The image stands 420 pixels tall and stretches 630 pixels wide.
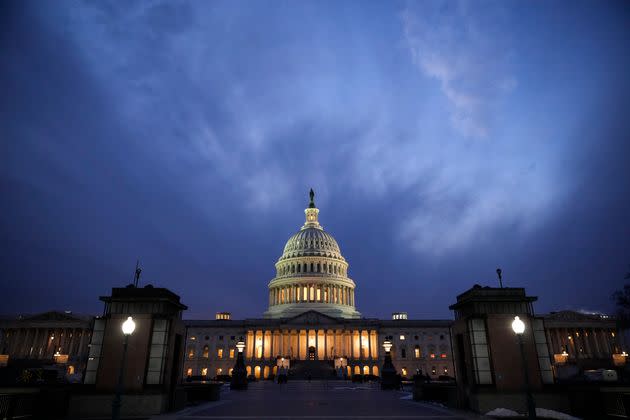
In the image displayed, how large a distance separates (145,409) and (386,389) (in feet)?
96.5

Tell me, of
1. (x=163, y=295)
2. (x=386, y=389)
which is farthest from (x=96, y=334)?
(x=386, y=389)

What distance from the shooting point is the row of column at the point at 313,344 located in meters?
100

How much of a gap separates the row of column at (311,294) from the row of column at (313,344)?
1736 cm

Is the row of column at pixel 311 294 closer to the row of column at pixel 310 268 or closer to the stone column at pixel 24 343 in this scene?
the row of column at pixel 310 268

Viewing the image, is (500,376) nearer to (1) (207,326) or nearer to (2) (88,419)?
(2) (88,419)

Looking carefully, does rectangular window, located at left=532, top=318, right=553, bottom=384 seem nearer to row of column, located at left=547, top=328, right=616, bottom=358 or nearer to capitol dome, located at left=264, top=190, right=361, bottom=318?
row of column, located at left=547, top=328, right=616, bottom=358

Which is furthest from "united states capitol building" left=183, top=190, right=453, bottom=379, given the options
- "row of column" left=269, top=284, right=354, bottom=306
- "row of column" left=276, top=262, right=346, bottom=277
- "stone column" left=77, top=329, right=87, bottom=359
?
"stone column" left=77, top=329, right=87, bottom=359

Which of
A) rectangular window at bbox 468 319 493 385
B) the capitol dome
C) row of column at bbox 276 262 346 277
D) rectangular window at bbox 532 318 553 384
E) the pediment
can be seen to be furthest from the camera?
row of column at bbox 276 262 346 277

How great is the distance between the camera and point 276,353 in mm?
100438

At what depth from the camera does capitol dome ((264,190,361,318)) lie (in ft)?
387

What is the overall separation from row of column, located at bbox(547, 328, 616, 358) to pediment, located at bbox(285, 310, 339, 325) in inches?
2104

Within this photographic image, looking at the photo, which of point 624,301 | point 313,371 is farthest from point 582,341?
point 313,371

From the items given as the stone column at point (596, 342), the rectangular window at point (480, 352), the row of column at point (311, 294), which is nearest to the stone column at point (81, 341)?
the row of column at point (311, 294)

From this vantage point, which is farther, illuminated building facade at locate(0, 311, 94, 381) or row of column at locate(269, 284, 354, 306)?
row of column at locate(269, 284, 354, 306)
